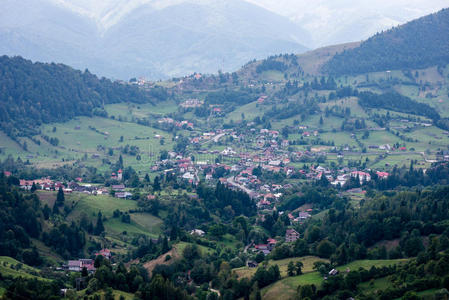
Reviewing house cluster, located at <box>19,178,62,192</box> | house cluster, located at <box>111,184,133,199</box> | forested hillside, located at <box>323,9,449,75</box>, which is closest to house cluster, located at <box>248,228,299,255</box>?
house cluster, located at <box>111,184,133,199</box>

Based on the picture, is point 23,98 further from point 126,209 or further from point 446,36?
point 446,36

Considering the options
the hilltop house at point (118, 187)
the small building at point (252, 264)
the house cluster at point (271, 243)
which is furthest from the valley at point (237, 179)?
the hilltop house at point (118, 187)

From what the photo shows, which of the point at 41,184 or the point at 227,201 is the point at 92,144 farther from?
the point at 227,201

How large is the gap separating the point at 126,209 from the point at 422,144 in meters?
62.6

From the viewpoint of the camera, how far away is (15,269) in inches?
2115

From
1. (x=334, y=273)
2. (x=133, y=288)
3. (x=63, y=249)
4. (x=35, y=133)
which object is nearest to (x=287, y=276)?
(x=334, y=273)

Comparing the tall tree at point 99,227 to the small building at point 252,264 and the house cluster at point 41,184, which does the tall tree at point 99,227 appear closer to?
the house cluster at point 41,184

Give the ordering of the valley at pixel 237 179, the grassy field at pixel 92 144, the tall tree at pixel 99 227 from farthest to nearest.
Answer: the grassy field at pixel 92 144 → the tall tree at pixel 99 227 → the valley at pixel 237 179

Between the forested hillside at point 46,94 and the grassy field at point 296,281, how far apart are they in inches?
3139

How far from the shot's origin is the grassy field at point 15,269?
50719 millimetres

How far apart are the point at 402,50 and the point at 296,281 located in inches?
5084

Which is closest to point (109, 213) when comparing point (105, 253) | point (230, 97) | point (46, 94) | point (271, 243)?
point (105, 253)

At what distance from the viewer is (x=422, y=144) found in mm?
118062

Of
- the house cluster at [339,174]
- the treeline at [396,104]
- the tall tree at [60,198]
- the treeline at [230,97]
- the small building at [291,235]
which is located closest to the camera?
the small building at [291,235]
